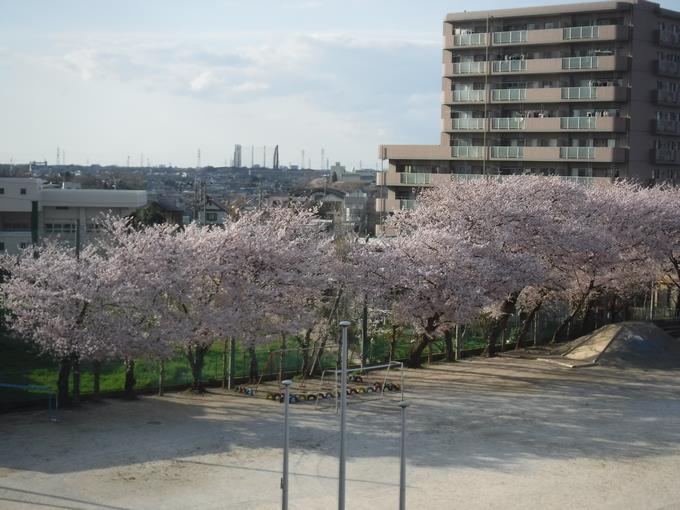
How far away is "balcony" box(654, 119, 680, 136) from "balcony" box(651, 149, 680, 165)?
3.36ft

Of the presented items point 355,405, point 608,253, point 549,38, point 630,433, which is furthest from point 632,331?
point 549,38

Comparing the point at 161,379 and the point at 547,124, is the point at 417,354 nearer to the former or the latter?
the point at 161,379

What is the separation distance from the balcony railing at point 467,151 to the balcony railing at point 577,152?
448cm

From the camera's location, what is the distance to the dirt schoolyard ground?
14750mm

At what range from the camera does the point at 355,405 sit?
2166cm

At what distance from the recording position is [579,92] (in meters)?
45.7

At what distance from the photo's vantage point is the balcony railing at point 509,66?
46.7 meters

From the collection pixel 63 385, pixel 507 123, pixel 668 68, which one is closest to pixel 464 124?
pixel 507 123

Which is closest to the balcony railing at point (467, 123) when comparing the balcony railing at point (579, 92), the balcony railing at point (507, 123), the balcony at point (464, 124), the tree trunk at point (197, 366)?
the balcony at point (464, 124)

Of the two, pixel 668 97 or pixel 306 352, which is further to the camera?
pixel 668 97

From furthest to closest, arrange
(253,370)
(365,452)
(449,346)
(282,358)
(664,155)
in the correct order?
1. (664,155)
2. (449,346)
3. (282,358)
4. (253,370)
5. (365,452)

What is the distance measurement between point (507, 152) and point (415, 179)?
534cm

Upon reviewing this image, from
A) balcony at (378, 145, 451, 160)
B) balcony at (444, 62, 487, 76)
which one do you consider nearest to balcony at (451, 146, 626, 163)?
balcony at (378, 145, 451, 160)

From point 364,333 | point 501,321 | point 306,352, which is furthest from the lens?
point 501,321
